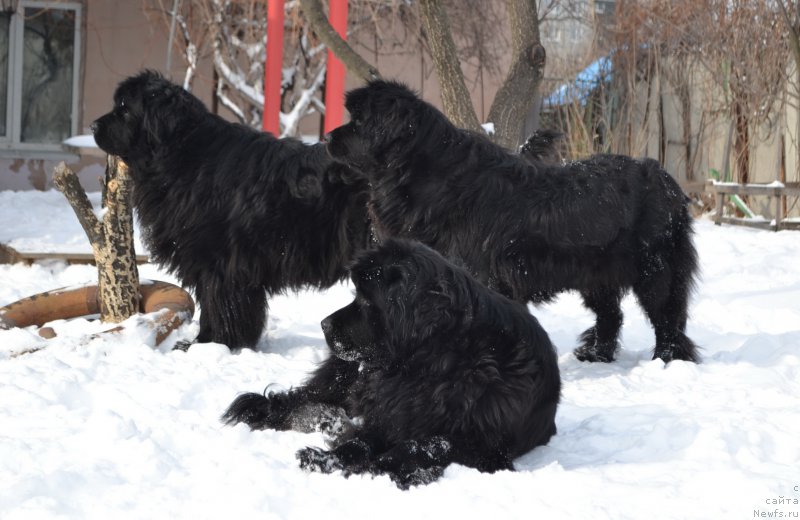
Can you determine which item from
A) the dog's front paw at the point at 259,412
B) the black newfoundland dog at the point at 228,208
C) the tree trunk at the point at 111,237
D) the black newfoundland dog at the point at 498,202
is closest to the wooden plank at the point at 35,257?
the tree trunk at the point at 111,237

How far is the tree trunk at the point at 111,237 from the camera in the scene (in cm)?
567

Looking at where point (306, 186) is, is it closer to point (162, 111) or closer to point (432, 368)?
point (162, 111)

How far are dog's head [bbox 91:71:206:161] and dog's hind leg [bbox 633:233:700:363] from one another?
2.73m

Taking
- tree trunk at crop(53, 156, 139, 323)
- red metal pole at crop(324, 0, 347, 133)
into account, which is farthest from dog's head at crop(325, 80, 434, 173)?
red metal pole at crop(324, 0, 347, 133)

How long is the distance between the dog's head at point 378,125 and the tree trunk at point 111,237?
1.63m

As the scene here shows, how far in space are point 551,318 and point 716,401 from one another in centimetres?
232

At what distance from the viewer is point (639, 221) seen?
4977 millimetres

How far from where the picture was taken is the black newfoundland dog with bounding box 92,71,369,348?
5.25m

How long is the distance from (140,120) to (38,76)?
23.9 ft

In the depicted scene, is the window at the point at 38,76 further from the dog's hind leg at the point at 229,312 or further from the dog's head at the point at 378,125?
the dog's head at the point at 378,125

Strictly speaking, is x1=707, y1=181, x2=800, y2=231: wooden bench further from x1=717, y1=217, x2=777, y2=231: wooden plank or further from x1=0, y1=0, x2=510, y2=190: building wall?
x1=0, y1=0, x2=510, y2=190: building wall

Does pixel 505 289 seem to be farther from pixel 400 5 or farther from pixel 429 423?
pixel 400 5

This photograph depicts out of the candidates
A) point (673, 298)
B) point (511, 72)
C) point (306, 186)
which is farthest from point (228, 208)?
point (511, 72)

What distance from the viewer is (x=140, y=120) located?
5246 millimetres
